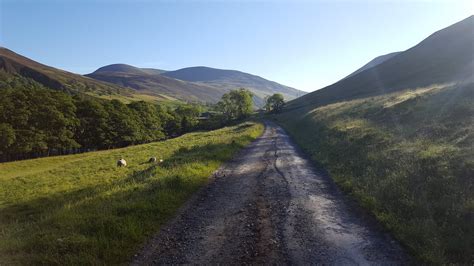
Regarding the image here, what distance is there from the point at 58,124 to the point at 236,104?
7349 centimetres

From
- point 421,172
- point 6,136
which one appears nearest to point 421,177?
point 421,172

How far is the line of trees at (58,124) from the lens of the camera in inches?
2249

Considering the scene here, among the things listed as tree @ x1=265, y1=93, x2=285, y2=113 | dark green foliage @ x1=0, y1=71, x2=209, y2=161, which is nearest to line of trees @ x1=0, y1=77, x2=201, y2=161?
dark green foliage @ x1=0, y1=71, x2=209, y2=161

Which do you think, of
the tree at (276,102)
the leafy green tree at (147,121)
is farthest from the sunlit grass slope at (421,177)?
the tree at (276,102)

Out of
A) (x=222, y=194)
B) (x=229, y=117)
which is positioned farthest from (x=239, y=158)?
(x=229, y=117)

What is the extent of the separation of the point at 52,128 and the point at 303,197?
65.7 metres

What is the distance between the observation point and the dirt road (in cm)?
752

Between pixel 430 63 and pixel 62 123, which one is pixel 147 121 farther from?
pixel 430 63

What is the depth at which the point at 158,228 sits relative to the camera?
9.59m

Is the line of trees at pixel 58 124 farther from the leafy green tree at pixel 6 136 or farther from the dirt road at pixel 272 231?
the dirt road at pixel 272 231

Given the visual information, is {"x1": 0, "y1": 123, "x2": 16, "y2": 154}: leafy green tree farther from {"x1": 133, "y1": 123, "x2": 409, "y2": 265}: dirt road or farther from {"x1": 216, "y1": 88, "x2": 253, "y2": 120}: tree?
{"x1": 216, "y1": 88, "x2": 253, "y2": 120}: tree

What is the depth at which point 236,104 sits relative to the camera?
414 feet

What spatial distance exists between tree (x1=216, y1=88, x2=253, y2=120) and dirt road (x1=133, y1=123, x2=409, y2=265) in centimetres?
11148

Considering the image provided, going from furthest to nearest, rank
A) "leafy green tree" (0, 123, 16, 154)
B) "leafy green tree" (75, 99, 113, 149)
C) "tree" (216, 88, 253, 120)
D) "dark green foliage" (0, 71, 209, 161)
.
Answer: "tree" (216, 88, 253, 120)
"leafy green tree" (75, 99, 113, 149)
"dark green foliage" (0, 71, 209, 161)
"leafy green tree" (0, 123, 16, 154)
